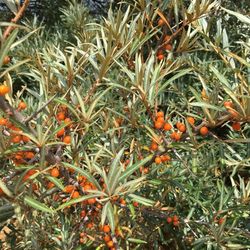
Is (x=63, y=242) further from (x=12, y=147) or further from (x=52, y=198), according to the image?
(x=12, y=147)

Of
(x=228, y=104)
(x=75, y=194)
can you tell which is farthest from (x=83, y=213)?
(x=228, y=104)

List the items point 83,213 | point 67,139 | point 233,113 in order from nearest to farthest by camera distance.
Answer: point 233,113 < point 67,139 < point 83,213

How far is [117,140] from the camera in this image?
1.31 meters

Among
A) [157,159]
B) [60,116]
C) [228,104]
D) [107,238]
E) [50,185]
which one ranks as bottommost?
[107,238]

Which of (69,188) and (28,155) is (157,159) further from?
(28,155)

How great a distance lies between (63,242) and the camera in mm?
1222

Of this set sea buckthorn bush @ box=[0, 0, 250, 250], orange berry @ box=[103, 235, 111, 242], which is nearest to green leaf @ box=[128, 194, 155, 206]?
sea buckthorn bush @ box=[0, 0, 250, 250]

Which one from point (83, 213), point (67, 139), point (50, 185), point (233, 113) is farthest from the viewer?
point (83, 213)

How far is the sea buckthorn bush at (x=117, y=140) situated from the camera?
0.85 metres

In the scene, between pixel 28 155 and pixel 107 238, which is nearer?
pixel 28 155

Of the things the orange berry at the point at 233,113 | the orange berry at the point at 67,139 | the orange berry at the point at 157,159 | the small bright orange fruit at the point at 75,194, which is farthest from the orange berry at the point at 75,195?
the orange berry at the point at 233,113

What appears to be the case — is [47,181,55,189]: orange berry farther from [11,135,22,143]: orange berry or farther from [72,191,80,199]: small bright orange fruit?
[11,135,22,143]: orange berry

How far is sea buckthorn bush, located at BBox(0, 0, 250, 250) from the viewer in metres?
0.85

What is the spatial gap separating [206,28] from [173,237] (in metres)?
1.08
